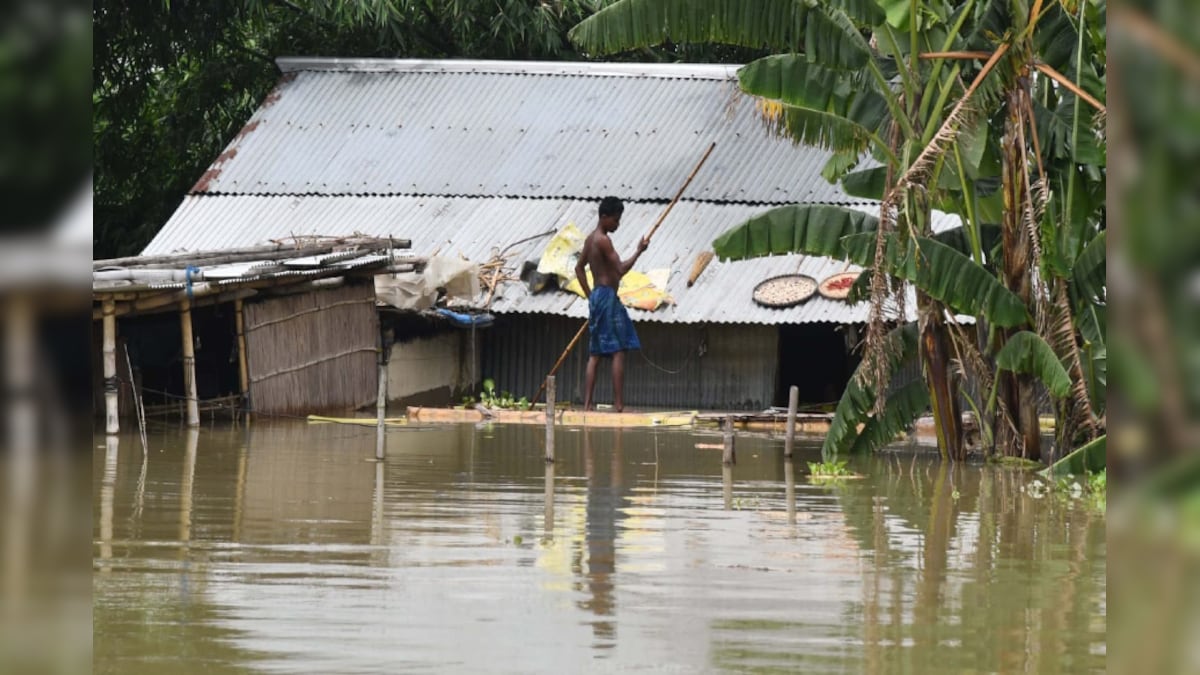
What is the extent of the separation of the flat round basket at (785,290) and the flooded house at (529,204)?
0.09m

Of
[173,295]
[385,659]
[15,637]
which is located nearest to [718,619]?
[385,659]

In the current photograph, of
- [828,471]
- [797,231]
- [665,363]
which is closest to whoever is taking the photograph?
[828,471]

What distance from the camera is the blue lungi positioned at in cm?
1534

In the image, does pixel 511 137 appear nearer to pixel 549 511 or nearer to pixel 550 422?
pixel 550 422

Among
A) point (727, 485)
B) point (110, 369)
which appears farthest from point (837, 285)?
point (110, 369)

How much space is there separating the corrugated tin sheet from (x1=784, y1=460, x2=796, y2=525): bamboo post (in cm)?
764

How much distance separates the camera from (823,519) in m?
8.95

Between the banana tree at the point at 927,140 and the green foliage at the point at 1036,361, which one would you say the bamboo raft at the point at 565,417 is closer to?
the banana tree at the point at 927,140

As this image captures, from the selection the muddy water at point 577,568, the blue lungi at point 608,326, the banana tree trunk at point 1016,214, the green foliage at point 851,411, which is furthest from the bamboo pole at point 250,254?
the banana tree trunk at point 1016,214

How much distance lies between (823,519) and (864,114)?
4021 millimetres

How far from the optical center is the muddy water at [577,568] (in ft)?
18.1

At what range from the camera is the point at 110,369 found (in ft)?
44.0

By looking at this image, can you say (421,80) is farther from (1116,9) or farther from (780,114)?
(1116,9)

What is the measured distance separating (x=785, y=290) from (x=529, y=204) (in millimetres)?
3837
